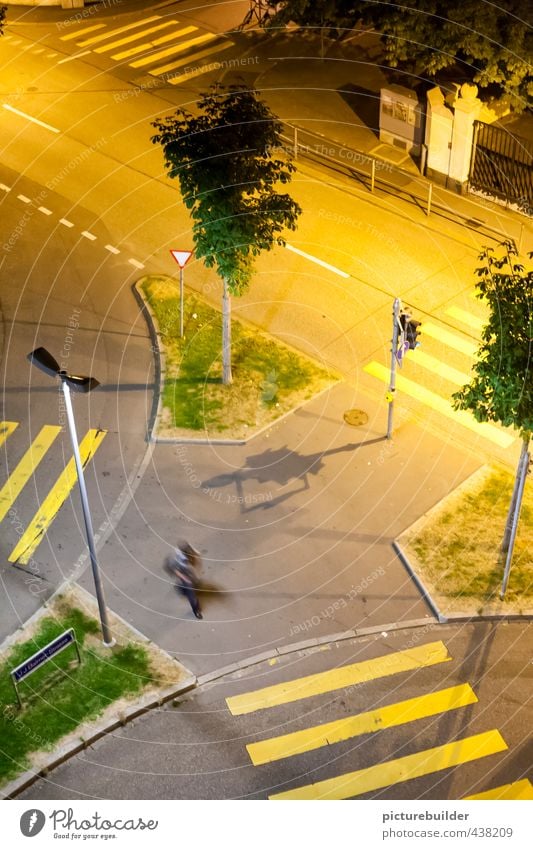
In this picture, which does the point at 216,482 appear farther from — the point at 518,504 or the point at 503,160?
the point at 503,160

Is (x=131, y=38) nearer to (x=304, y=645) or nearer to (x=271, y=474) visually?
(x=271, y=474)

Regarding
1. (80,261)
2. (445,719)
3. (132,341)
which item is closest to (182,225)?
(80,261)

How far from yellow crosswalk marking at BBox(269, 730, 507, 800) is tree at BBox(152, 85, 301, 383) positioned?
12714mm

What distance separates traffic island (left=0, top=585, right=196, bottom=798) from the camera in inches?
898

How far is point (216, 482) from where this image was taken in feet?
94.8

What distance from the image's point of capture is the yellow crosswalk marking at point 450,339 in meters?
32.8

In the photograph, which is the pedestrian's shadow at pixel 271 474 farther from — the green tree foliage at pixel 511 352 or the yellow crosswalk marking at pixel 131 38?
the yellow crosswalk marking at pixel 131 38

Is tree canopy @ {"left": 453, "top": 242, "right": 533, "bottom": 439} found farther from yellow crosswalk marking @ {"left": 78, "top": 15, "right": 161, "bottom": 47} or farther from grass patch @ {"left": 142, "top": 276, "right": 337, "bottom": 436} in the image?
yellow crosswalk marking @ {"left": 78, "top": 15, "right": 161, "bottom": 47}

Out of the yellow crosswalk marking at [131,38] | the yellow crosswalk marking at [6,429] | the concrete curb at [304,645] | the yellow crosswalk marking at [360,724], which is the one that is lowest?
the yellow crosswalk marking at [360,724]

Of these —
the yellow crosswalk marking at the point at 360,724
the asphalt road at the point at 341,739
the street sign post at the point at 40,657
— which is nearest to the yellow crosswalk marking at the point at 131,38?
the street sign post at the point at 40,657

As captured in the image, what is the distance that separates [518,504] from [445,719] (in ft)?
15.3

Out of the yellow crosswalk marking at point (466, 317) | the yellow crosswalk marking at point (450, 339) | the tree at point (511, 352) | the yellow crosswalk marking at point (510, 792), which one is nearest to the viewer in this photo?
the yellow crosswalk marking at point (510, 792)

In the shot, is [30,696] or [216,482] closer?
[30,696]

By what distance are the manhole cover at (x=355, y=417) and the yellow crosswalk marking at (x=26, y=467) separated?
7518 millimetres
